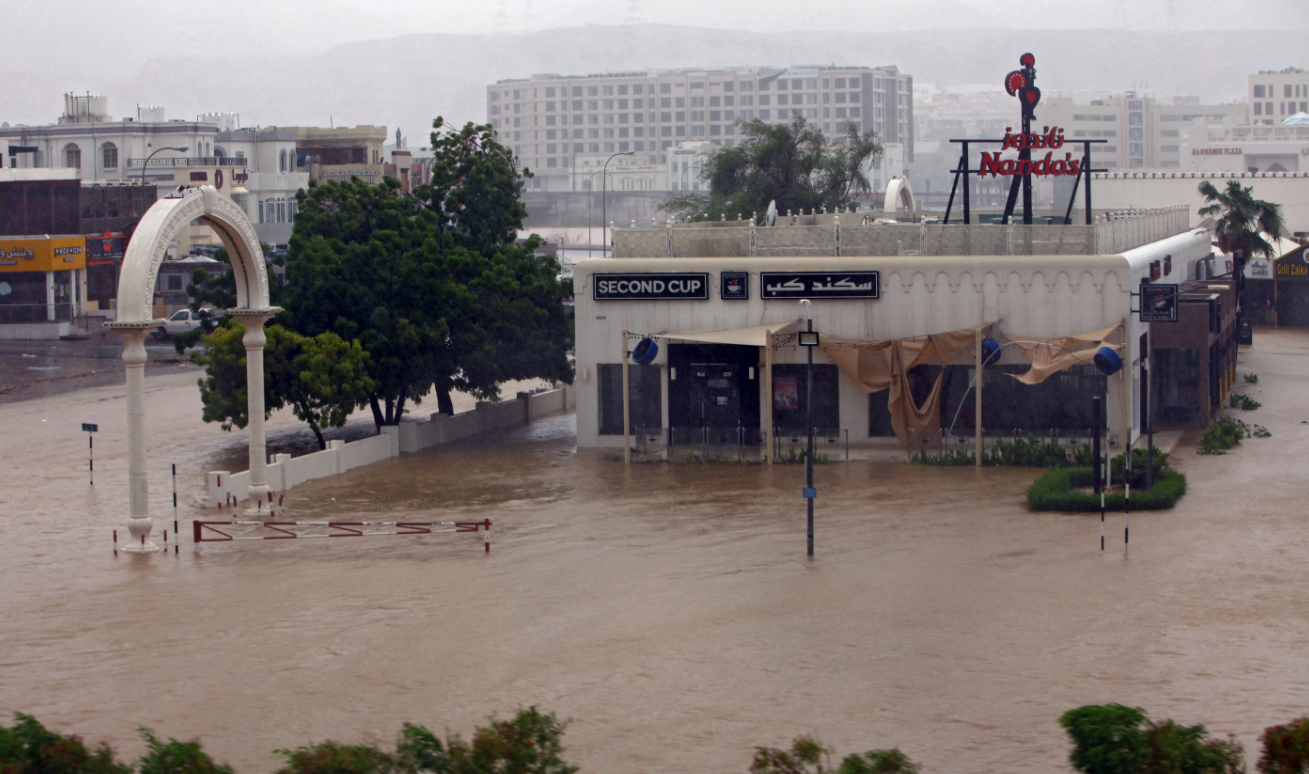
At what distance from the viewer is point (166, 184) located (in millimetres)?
85062

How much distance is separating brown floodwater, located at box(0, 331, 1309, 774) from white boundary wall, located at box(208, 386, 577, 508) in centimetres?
68

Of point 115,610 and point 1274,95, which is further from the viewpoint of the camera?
point 1274,95

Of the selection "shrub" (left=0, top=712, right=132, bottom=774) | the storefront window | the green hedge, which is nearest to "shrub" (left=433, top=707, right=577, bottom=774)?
"shrub" (left=0, top=712, right=132, bottom=774)

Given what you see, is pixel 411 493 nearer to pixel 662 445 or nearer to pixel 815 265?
pixel 662 445

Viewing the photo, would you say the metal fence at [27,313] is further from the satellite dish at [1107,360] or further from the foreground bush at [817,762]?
the foreground bush at [817,762]

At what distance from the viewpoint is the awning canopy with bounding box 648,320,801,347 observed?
30047 millimetres

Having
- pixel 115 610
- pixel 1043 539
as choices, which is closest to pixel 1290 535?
pixel 1043 539

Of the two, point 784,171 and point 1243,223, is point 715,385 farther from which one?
point 784,171

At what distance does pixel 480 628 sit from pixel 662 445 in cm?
1396

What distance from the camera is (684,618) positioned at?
18188mm

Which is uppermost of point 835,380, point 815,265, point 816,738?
point 815,265

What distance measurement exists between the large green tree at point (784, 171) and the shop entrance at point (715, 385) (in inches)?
1268

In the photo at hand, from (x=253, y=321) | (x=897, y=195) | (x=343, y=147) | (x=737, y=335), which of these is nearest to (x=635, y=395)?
(x=737, y=335)

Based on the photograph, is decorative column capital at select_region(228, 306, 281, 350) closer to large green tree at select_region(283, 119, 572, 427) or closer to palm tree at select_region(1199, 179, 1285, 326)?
large green tree at select_region(283, 119, 572, 427)
